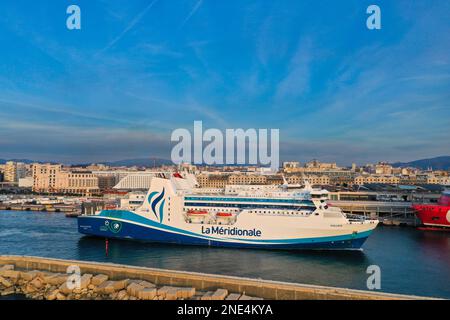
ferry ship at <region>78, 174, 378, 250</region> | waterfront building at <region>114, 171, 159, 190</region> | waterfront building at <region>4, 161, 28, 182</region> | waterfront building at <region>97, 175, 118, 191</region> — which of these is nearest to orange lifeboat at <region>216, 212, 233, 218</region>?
ferry ship at <region>78, 174, 378, 250</region>

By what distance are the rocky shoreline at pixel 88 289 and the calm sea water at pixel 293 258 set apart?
2.84 m

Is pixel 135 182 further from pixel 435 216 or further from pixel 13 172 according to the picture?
pixel 435 216

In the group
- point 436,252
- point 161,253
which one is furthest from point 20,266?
point 436,252

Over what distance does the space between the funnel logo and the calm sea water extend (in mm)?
1267

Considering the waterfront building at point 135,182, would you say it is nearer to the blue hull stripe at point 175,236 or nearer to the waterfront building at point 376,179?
the waterfront building at point 376,179

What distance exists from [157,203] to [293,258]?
5.96 meters

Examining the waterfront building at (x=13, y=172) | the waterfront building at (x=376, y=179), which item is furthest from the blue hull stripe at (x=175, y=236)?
the waterfront building at (x=13, y=172)

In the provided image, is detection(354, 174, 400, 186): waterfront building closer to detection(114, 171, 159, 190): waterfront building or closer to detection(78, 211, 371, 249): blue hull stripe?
detection(114, 171, 159, 190): waterfront building

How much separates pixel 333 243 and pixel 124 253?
7.88 metres

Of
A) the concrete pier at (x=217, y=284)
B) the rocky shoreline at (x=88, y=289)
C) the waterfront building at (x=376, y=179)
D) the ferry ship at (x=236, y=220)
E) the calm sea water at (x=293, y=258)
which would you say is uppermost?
the waterfront building at (x=376, y=179)

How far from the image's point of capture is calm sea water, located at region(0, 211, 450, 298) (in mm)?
9656

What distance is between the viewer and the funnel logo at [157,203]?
14.1 m

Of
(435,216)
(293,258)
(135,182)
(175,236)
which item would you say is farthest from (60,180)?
(435,216)

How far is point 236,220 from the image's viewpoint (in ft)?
43.7
